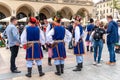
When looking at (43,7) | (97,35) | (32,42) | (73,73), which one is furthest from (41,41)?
(43,7)

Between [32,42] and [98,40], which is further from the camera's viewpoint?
[98,40]

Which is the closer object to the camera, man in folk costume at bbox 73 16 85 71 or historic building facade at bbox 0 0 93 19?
man in folk costume at bbox 73 16 85 71

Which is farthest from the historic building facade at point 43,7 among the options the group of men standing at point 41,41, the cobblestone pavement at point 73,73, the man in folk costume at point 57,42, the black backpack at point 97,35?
the man in folk costume at point 57,42

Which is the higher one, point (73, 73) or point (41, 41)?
point (41, 41)

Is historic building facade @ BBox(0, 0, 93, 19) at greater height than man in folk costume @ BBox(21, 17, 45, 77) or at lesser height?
greater

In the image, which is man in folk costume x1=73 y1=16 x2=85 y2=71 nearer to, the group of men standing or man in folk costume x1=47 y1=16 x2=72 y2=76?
the group of men standing

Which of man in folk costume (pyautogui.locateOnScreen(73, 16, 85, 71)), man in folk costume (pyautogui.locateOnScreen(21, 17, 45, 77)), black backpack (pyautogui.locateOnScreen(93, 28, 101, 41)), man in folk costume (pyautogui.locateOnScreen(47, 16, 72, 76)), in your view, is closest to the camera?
man in folk costume (pyautogui.locateOnScreen(21, 17, 45, 77))

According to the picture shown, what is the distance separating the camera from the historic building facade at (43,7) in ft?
99.8

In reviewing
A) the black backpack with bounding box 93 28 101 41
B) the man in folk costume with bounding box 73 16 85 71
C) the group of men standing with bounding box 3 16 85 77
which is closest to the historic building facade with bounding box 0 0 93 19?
the black backpack with bounding box 93 28 101 41

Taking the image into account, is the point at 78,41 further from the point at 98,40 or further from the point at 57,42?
the point at 98,40

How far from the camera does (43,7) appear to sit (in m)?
33.7

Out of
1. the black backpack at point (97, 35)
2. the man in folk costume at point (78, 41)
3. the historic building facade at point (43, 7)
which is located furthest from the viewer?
the historic building facade at point (43, 7)

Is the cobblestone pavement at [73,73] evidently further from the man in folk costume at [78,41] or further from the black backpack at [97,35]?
the black backpack at [97,35]

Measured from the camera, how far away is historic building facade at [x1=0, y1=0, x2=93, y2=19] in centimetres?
3041
